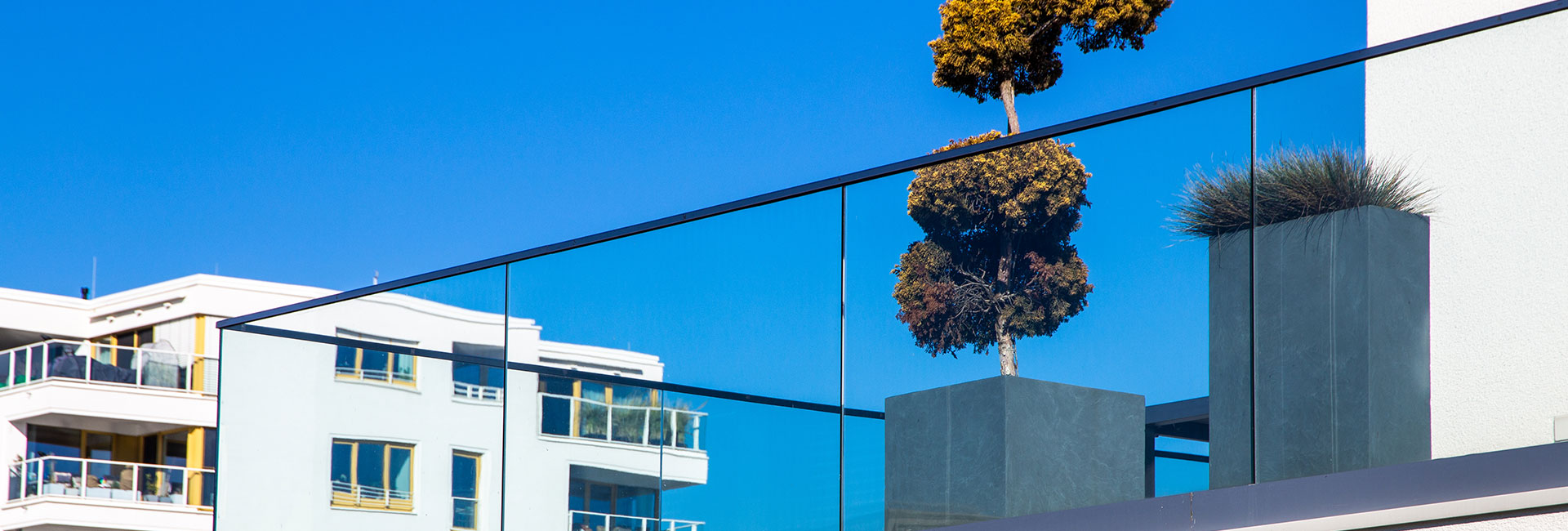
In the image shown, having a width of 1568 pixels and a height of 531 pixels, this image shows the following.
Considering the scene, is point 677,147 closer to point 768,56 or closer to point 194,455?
point 768,56

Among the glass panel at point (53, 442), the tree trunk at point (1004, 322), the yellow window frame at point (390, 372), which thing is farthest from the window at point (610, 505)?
the glass panel at point (53, 442)

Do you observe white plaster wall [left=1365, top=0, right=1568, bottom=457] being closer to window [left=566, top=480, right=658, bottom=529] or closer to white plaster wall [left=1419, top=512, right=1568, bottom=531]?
white plaster wall [left=1419, top=512, right=1568, bottom=531]

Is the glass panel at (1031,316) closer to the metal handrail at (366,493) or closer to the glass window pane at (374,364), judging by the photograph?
the metal handrail at (366,493)

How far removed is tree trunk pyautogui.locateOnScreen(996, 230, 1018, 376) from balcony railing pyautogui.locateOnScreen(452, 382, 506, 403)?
2234 millimetres

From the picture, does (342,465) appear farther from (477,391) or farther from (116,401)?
(116,401)

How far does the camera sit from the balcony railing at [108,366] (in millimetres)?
27172

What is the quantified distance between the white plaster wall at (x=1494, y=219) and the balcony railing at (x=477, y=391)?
132 inches

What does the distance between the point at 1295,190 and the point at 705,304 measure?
1.96 metres

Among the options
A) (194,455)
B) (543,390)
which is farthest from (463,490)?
(194,455)

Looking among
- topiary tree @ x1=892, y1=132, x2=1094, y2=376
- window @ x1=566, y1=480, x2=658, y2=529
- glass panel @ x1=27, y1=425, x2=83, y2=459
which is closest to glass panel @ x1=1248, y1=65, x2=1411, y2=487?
topiary tree @ x1=892, y1=132, x2=1094, y2=376

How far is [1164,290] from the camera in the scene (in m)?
3.88

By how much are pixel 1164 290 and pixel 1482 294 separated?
2.50 ft

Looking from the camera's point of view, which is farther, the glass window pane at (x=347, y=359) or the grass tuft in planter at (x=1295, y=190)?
the glass window pane at (x=347, y=359)

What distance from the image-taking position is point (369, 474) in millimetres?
6289
